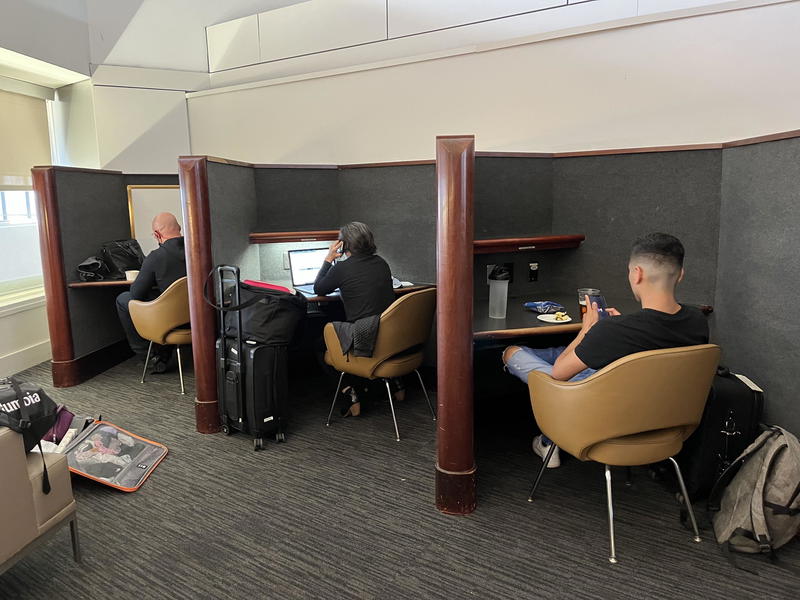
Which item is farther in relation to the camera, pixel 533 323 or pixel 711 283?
pixel 711 283

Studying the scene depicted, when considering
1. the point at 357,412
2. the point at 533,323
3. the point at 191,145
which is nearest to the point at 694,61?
the point at 533,323

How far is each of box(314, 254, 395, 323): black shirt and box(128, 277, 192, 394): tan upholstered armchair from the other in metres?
1.01

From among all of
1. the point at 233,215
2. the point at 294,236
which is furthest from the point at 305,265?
the point at 233,215

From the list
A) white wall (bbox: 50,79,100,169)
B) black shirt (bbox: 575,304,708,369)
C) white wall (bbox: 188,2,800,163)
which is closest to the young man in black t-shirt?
black shirt (bbox: 575,304,708,369)

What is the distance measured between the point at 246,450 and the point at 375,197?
173cm

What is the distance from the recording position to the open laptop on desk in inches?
140

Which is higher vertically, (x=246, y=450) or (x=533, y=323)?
(x=533, y=323)

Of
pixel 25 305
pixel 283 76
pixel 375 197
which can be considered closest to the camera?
pixel 375 197

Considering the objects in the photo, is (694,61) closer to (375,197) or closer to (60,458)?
(375,197)

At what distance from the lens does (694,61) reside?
3.19m

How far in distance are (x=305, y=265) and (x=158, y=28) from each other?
2840mm

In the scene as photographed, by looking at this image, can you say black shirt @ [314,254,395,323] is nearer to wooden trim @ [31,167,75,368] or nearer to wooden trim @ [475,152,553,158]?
wooden trim @ [475,152,553,158]

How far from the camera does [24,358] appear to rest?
4090 millimetres

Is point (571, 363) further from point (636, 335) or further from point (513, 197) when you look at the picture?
point (513, 197)
